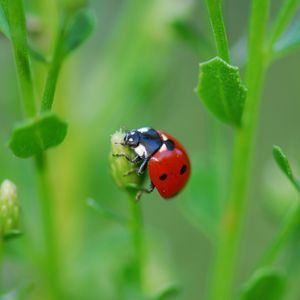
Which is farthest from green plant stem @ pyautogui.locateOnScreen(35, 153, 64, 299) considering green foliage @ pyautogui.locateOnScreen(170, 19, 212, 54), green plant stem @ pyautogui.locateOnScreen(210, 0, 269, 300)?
green foliage @ pyautogui.locateOnScreen(170, 19, 212, 54)

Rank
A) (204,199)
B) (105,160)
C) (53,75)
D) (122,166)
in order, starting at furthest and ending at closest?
(105,160) < (204,199) < (122,166) < (53,75)

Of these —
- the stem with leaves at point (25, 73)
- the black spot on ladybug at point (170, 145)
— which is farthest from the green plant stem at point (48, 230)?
the black spot on ladybug at point (170, 145)

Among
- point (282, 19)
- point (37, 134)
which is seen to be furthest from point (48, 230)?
point (282, 19)

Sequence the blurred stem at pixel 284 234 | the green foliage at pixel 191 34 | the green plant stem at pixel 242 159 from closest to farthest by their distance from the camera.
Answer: the green plant stem at pixel 242 159 < the blurred stem at pixel 284 234 < the green foliage at pixel 191 34

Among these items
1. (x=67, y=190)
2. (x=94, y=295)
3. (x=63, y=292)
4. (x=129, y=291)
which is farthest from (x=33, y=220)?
(x=129, y=291)

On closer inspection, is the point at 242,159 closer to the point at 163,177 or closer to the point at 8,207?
the point at 163,177

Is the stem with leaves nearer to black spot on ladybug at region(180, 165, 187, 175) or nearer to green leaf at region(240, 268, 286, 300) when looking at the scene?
black spot on ladybug at region(180, 165, 187, 175)

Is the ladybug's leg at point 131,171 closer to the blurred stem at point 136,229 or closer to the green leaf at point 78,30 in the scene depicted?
the blurred stem at point 136,229
